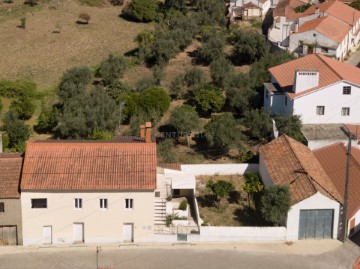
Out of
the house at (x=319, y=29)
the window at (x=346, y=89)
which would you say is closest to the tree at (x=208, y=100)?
the window at (x=346, y=89)

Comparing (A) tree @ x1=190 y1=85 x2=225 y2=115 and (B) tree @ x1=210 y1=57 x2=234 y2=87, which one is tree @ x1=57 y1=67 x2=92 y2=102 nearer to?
(A) tree @ x1=190 y1=85 x2=225 y2=115

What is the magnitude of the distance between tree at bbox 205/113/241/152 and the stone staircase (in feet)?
29.1

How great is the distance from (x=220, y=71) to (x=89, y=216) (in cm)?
2724

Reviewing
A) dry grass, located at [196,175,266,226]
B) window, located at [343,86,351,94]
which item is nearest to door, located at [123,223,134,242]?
dry grass, located at [196,175,266,226]

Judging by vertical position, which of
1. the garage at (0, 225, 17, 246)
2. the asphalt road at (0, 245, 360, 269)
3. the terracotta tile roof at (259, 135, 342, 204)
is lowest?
the asphalt road at (0, 245, 360, 269)

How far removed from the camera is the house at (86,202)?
35.1 metres

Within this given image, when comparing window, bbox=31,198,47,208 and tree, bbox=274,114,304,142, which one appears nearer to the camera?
window, bbox=31,198,47,208

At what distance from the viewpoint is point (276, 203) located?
3506cm

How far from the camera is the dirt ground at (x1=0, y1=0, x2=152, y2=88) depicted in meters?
68.8

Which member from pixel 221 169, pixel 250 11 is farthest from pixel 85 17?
pixel 221 169

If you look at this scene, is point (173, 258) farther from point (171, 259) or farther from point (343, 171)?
point (343, 171)

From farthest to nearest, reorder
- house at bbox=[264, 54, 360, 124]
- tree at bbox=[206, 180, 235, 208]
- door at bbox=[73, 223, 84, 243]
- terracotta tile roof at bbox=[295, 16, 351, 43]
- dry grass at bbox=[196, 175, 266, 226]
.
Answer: terracotta tile roof at bbox=[295, 16, 351, 43] → house at bbox=[264, 54, 360, 124] → tree at bbox=[206, 180, 235, 208] → dry grass at bbox=[196, 175, 266, 226] → door at bbox=[73, 223, 84, 243]

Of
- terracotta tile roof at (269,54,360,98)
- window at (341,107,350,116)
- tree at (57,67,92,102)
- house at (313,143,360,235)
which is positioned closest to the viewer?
house at (313,143,360,235)

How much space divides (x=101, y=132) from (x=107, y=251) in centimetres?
1370
